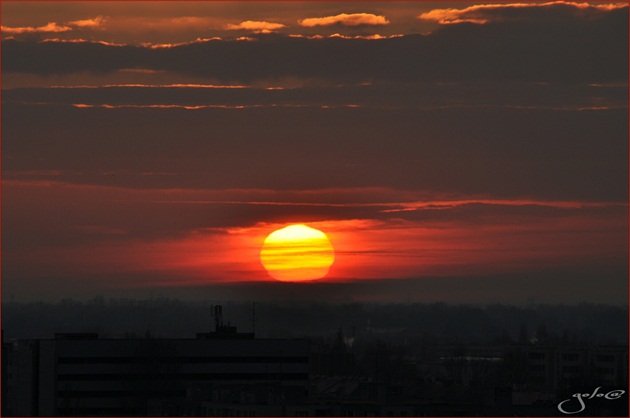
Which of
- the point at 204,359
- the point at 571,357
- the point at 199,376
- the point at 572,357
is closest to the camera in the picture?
the point at 204,359

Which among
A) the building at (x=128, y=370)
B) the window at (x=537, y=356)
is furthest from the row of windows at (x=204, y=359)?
the window at (x=537, y=356)

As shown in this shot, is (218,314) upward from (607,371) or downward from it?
upward

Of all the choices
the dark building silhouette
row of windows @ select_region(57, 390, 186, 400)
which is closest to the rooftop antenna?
the dark building silhouette

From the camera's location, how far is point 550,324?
19575cm

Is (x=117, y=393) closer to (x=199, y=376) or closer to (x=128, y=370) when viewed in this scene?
(x=128, y=370)

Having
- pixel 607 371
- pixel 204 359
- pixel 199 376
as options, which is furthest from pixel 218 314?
pixel 607 371

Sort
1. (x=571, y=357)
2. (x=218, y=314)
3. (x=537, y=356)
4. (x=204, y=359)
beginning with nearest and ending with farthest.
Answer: (x=204, y=359) → (x=218, y=314) → (x=571, y=357) → (x=537, y=356)

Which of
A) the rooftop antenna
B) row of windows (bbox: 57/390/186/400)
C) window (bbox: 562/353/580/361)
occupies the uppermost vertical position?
the rooftop antenna

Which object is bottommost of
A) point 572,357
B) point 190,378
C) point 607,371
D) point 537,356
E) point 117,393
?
point 117,393

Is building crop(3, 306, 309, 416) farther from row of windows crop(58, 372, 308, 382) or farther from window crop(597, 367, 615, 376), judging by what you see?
window crop(597, 367, 615, 376)

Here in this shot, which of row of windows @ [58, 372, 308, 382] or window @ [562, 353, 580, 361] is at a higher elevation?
window @ [562, 353, 580, 361]

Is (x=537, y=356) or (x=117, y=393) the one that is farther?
(x=537, y=356)

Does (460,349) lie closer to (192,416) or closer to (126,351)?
(126,351)

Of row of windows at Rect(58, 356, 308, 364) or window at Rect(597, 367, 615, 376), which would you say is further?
window at Rect(597, 367, 615, 376)
